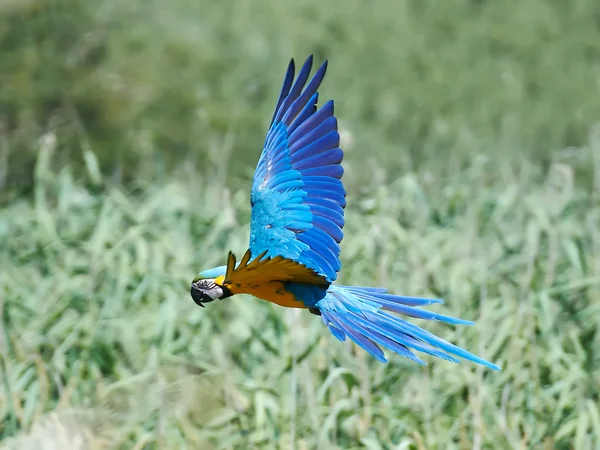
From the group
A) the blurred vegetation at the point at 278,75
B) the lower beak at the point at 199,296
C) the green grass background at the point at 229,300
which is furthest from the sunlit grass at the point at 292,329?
the blurred vegetation at the point at 278,75

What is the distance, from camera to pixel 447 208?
202 inches

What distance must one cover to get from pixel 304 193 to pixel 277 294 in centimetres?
33

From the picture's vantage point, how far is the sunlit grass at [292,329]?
3.86 metres

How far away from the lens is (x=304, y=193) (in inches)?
136

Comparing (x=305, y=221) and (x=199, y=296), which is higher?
(x=305, y=221)

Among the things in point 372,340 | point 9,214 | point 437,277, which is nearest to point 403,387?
point 437,277

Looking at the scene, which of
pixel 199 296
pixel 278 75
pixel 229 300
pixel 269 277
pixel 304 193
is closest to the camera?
pixel 269 277

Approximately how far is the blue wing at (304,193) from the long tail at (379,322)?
0.35ft

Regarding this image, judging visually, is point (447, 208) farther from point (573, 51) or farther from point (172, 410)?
point (573, 51)

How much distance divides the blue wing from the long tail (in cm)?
11

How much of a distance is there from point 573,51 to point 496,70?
2.55 feet

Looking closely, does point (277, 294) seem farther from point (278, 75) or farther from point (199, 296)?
point (278, 75)

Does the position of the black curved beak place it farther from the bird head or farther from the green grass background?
the green grass background

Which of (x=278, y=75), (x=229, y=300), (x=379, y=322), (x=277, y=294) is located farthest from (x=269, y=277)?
(x=278, y=75)
